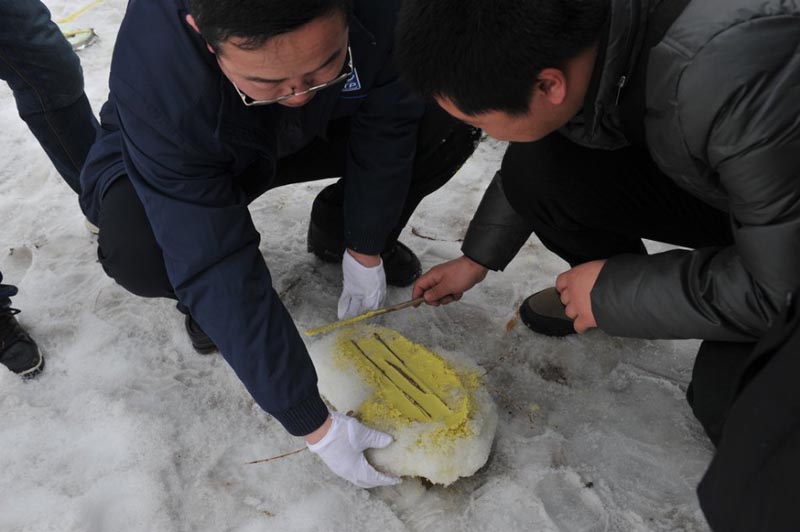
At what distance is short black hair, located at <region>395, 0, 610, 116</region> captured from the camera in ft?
2.83

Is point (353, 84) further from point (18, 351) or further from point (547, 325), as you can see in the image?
point (18, 351)

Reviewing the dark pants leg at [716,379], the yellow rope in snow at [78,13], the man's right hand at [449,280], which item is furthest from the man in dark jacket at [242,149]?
the yellow rope in snow at [78,13]

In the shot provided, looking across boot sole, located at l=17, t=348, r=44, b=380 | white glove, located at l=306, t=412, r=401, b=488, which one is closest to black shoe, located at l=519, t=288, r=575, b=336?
white glove, located at l=306, t=412, r=401, b=488

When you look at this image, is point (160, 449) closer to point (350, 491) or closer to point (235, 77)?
point (350, 491)

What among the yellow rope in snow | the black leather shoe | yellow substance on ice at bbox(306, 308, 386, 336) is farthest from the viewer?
the yellow rope in snow

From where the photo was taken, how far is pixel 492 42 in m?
0.87

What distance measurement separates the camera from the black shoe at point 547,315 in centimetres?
164

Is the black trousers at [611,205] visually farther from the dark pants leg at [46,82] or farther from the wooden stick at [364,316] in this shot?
the dark pants leg at [46,82]

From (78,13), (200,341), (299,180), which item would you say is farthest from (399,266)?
(78,13)

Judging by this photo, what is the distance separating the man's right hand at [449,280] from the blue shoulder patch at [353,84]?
1.61ft

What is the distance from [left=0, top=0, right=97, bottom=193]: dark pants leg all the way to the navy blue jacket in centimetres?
59

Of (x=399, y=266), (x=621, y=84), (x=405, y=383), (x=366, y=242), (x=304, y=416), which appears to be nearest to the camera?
(x=621, y=84)

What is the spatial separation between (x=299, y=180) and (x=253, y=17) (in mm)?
797

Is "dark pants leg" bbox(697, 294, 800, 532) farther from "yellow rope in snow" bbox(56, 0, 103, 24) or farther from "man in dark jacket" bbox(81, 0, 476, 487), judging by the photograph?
"yellow rope in snow" bbox(56, 0, 103, 24)
